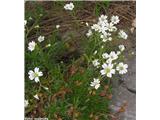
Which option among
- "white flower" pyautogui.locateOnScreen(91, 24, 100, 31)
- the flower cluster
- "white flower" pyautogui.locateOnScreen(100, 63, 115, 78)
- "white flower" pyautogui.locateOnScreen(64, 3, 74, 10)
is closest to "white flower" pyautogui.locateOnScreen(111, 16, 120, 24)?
the flower cluster

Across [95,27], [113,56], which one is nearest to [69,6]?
[95,27]

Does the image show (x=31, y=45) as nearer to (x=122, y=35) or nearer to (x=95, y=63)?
(x=95, y=63)

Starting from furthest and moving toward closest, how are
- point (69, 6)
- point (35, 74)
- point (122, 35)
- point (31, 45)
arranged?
point (69, 6), point (122, 35), point (31, 45), point (35, 74)

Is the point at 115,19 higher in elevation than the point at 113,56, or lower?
higher

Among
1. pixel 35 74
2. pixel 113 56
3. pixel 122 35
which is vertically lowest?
pixel 35 74

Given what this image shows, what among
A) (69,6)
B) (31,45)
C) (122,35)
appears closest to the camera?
(31,45)

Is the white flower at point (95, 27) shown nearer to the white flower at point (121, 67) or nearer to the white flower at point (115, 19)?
the white flower at point (115, 19)

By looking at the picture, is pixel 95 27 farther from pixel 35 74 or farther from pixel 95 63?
pixel 35 74

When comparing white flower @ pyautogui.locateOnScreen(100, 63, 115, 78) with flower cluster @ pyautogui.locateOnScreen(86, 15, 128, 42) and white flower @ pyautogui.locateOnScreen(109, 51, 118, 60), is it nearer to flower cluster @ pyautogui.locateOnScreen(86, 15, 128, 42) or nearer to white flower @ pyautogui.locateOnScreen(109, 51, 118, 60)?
white flower @ pyautogui.locateOnScreen(109, 51, 118, 60)

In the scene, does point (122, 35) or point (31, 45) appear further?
point (122, 35)
